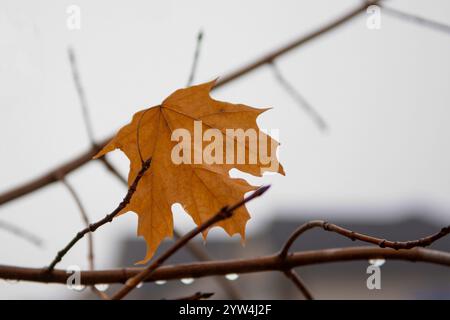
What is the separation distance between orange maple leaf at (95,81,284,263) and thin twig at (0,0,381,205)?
1.31 feet

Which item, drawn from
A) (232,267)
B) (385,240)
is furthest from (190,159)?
(385,240)

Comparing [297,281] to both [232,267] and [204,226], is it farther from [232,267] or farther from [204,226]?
[204,226]

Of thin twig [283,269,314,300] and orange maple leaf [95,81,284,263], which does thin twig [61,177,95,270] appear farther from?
thin twig [283,269,314,300]

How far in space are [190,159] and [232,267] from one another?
0.23 meters

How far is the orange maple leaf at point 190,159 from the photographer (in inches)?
35.7

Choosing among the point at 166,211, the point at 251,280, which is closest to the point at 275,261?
the point at 166,211

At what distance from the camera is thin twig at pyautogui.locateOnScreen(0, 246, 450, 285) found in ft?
2.80

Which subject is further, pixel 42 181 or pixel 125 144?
pixel 42 181

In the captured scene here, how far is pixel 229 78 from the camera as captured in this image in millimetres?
1403

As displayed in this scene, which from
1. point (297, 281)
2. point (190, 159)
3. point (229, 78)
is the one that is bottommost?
point (297, 281)

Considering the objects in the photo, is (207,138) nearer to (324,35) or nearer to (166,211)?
(166,211)

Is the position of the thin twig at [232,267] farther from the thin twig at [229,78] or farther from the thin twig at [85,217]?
the thin twig at [229,78]
